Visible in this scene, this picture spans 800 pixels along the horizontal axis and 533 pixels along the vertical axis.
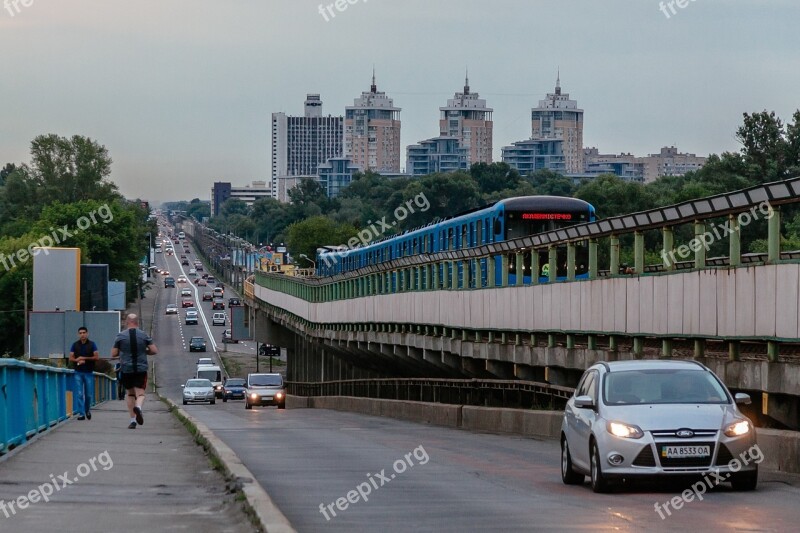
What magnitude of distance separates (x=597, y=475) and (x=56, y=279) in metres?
82.2

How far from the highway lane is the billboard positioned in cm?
7055

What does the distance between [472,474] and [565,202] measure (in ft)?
77.4

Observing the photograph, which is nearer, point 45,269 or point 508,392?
point 508,392

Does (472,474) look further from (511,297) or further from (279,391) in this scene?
(279,391)

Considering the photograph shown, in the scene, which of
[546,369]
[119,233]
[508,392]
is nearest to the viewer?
[546,369]

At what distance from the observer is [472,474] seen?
58.0ft

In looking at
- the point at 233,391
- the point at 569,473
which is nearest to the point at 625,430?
the point at 569,473

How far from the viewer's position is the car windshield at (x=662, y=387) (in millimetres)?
15117

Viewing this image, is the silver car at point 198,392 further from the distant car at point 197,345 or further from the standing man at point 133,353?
the distant car at point 197,345

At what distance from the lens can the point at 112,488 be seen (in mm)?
13836

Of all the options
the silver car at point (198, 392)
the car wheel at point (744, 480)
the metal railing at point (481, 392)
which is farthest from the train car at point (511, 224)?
the silver car at point (198, 392)

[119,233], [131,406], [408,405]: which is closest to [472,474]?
[131,406]

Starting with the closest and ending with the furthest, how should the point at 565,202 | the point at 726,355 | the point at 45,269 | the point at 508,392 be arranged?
the point at 726,355 < the point at 508,392 < the point at 565,202 < the point at 45,269

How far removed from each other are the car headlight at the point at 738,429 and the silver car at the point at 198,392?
6032cm
